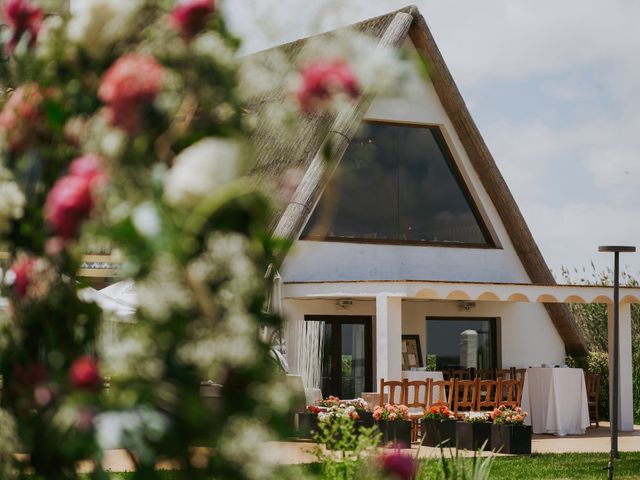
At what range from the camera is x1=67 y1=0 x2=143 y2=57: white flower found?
2104mm

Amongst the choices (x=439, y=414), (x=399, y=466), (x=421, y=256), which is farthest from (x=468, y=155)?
(x=399, y=466)

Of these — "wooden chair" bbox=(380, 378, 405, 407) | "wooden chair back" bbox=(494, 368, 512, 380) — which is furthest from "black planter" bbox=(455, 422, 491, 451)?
"wooden chair back" bbox=(494, 368, 512, 380)

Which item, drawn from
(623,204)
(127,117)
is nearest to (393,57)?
(127,117)

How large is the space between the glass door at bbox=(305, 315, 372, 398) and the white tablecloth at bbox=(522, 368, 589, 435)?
3022 mm

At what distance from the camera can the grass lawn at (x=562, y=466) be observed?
34.6 ft

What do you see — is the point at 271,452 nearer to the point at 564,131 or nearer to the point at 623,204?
the point at 564,131

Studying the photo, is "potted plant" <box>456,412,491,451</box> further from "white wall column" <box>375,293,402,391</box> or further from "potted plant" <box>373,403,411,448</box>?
"white wall column" <box>375,293,402,391</box>

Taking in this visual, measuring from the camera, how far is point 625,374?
1775cm

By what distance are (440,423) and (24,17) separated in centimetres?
1139

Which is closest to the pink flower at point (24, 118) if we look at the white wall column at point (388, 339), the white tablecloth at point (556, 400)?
the white wall column at point (388, 339)

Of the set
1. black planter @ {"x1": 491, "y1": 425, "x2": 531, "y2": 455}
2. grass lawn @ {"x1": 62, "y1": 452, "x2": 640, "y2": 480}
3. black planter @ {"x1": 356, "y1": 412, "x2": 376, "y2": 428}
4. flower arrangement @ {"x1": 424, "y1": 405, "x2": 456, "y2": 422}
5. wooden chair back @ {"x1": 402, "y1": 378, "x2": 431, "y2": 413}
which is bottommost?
grass lawn @ {"x1": 62, "y1": 452, "x2": 640, "y2": 480}

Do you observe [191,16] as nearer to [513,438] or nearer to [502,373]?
[513,438]

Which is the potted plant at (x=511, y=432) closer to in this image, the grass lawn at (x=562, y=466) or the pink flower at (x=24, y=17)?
the grass lawn at (x=562, y=466)

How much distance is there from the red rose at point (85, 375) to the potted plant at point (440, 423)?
11.5 m
